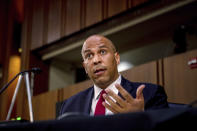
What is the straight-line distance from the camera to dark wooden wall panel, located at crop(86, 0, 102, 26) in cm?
422

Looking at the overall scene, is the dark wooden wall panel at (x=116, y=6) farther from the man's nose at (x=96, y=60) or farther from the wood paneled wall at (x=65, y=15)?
the man's nose at (x=96, y=60)

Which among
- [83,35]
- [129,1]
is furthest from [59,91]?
[129,1]

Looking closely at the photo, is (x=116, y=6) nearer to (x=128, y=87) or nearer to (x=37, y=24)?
(x=37, y=24)

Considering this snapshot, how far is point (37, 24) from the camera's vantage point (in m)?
5.33

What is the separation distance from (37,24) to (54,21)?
0.50 metres

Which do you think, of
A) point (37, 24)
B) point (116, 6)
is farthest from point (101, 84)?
point (37, 24)

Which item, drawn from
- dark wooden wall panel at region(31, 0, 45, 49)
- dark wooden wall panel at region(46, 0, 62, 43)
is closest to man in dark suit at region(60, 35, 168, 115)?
dark wooden wall panel at region(46, 0, 62, 43)

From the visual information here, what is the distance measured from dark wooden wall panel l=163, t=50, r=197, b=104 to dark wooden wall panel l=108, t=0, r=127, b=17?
3.31ft

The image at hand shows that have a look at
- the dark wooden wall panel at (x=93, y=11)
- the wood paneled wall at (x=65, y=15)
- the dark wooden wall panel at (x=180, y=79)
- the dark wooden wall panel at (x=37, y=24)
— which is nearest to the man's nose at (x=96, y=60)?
the dark wooden wall panel at (x=180, y=79)

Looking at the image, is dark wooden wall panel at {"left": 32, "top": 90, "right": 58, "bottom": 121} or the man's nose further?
dark wooden wall panel at {"left": 32, "top": 90, "right": 58, "bottom": 121}

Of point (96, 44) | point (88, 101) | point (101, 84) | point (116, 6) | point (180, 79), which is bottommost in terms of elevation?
point (88, 101)

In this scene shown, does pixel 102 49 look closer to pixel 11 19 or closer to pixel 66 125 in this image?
pixel 66 125

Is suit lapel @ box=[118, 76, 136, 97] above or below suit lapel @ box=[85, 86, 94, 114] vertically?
above

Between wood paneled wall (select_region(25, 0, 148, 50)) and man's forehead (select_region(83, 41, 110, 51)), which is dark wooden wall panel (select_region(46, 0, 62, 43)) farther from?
man's forehead (select_region(83, 41, 110, 51))
